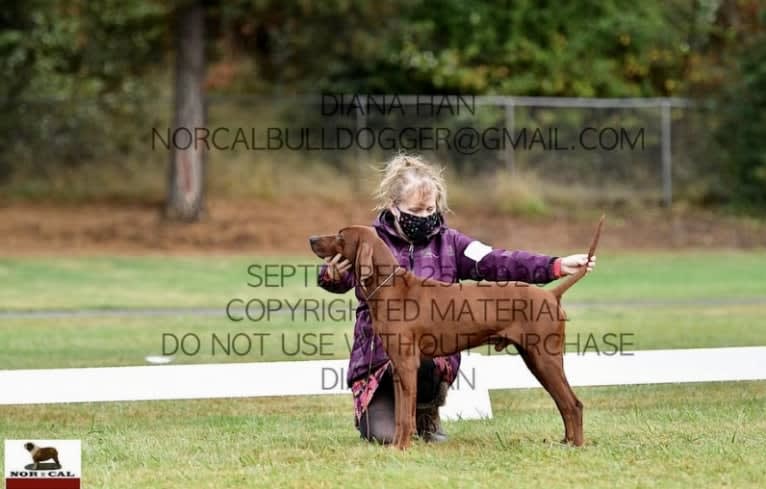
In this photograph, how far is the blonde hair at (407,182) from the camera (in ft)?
22.2

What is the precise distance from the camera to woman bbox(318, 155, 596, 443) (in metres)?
6.78

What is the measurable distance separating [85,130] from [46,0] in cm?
379

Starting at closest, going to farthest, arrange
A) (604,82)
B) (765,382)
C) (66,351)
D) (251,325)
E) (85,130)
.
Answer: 1. (765,382)
2. (66,351)
3. (251,325)
4. (85,130)
5. (604,82)

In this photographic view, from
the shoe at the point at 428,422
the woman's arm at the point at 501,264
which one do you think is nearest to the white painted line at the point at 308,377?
the shoe at the point at 428,422

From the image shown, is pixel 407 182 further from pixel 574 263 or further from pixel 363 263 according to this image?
pixel 574 263

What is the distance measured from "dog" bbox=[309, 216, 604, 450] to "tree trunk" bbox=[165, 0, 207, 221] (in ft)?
54.2

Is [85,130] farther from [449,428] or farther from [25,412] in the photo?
[449,428]

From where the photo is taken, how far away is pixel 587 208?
83.9 feet

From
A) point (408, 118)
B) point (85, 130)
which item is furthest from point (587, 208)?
point (85, 130)

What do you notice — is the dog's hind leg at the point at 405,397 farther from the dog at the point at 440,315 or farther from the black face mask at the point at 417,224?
the black face mask at the point at 417,224

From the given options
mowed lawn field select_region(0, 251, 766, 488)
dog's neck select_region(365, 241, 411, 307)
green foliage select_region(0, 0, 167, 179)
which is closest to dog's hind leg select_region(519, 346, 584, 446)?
mowed lawn field select_region(0, 251, 766, 488)

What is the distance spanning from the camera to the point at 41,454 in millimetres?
5367

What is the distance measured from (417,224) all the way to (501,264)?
480 millimetres

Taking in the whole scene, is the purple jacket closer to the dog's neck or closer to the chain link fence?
the dog's neck
